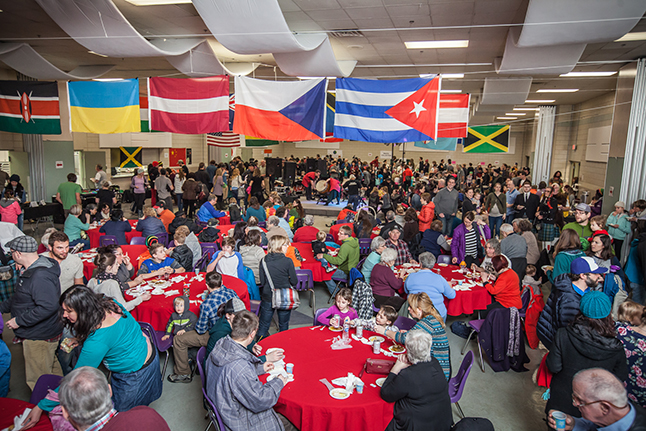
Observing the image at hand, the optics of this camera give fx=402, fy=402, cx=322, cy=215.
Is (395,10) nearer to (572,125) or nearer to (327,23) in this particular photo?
(327,23)

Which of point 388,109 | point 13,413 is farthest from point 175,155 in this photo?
point 13,413

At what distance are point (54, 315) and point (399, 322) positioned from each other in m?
3.33

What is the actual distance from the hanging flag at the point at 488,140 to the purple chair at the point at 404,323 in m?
23.7

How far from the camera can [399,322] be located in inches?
167

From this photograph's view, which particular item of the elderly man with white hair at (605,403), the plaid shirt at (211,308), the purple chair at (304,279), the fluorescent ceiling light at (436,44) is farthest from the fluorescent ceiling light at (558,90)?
the elderly man with white hair at (605,403)

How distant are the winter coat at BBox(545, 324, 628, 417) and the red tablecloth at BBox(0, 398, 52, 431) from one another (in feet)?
12.4

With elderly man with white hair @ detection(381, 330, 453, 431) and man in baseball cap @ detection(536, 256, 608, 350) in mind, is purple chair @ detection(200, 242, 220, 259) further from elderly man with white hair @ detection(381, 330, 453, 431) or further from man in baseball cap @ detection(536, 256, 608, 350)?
man in baseball cap @ detection(536, 256, 608, 350)

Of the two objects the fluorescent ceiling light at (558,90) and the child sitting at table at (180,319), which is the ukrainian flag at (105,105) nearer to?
the child sitting at table at (180,319)

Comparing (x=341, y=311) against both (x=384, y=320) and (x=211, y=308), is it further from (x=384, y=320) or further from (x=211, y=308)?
(x=211, y=308)

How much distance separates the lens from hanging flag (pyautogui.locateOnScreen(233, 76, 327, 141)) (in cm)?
669

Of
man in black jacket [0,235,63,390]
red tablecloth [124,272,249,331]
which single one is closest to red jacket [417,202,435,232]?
red tablecloth [124,272,249,331]

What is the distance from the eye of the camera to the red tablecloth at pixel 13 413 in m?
2.54

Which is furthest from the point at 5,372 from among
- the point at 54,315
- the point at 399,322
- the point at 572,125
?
the point at 572,125

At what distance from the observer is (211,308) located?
415 cm
